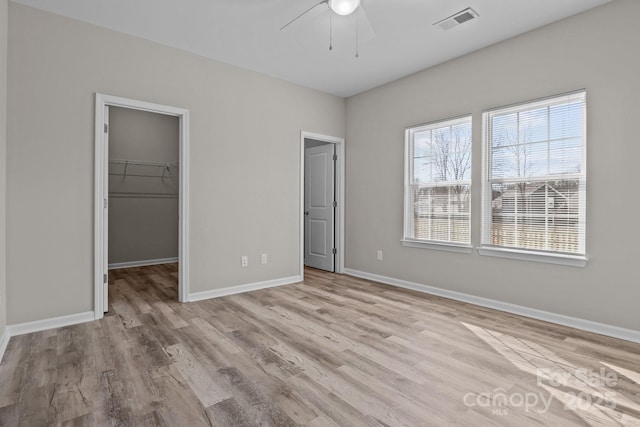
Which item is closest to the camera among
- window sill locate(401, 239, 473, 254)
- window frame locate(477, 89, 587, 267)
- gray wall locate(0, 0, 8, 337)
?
gray wall locate(0, 0, 8, 337)

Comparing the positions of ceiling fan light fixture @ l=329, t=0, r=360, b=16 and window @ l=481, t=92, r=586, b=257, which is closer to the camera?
ceiling fan light fixture @ l=329, t=0, r=360, b=16

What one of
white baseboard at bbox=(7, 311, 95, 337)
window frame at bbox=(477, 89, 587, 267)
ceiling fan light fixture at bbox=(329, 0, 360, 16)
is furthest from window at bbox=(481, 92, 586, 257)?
white baseboard at bbox=(7, 311, 95, 337)

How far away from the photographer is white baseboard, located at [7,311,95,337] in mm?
2840

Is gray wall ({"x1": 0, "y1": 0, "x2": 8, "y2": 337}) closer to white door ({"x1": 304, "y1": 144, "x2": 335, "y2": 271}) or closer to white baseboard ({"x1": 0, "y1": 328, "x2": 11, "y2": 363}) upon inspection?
white baseboard ({"x1": 0, "y1": 328, "x2": 11, "y2": 363})

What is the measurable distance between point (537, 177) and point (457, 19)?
168 cm

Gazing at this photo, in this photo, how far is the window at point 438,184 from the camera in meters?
3.95

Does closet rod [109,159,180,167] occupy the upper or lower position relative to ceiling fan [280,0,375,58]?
lower

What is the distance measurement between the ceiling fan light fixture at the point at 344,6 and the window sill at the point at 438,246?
2696 millimetres

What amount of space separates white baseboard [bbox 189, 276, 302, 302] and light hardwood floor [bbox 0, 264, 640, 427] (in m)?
0.35

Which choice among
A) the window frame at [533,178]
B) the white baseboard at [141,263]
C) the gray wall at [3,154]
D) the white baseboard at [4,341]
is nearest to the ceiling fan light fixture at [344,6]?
the window frame at [533,178]

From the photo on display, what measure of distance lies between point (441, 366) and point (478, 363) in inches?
10.9

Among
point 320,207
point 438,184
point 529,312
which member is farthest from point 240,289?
point 529,312

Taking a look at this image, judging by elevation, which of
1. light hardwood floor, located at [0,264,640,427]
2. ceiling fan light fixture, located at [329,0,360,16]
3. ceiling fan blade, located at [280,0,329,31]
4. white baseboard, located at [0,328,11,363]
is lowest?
light hardwood floor, located at [0,264,640,427]

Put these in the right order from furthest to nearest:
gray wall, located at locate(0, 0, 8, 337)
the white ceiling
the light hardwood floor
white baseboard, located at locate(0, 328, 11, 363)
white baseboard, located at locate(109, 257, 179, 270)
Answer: white baseboard, located at locate(109, 257, 179, 270) < the white ceiling < gray wall, located at locate(0, 0, 8, 337) < white baseboard, located at locate(0, 328, 11, 363) < the light hardwood floor
